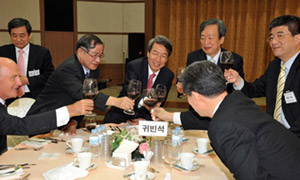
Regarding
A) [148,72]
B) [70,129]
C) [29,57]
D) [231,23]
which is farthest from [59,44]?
[70,129]

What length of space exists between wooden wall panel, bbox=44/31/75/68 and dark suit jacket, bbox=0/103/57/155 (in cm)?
621

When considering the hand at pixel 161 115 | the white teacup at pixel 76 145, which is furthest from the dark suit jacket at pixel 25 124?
the hand at pixel 161 115

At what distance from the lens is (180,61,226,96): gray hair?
1.50 metres

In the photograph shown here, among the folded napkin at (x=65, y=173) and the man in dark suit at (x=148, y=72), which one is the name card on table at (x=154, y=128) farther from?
the man in dark suit at (x=148, y=72)

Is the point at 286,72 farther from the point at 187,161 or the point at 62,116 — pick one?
the point at 62,116

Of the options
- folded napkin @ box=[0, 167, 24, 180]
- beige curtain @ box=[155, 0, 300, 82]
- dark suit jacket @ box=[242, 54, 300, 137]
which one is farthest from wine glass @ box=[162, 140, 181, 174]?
beige curtain @ box=[155, 0, 300, 82]

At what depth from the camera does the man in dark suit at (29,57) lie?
403 centimetres

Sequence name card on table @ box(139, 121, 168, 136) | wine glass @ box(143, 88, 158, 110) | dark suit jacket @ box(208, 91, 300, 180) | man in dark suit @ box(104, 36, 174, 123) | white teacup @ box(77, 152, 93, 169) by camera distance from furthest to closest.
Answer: man in dark suit @ box(104, 36, 174, 123), wine glass @ box(143, 88, 158, 110), name card on table @ box(139, 121, 168, 136), white teacup @ box(77, 152, 93, 169), dark suit jacket @ box(208, 91, 300, 180)

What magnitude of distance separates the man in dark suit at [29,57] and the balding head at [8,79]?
196 centimetres

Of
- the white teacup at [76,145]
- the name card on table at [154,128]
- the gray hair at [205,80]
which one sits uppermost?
the gray hair at [205,80]

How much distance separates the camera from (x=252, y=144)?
1322 millimetres

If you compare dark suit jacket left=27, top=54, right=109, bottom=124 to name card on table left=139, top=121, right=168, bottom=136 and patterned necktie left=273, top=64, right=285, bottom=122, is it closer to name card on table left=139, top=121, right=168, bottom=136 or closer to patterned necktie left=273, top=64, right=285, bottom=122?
name card on table left=139, top=121, right=168, bottom=136

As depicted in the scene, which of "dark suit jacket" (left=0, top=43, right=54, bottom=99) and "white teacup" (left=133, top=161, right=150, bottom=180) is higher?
"dark suit jacket" (left=0, top=43, right=54, bottom=99)

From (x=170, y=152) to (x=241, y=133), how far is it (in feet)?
2.22
